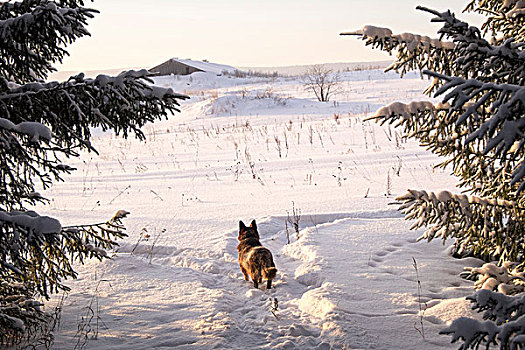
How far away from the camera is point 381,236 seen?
17.9 ft

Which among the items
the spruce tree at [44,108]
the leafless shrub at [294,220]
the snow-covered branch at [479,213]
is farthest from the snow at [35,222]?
the leafless shrub at [294,220]

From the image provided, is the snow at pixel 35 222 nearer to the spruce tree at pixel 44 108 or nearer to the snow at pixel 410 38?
the spruce tree at pixel 44 108

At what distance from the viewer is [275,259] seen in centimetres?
534

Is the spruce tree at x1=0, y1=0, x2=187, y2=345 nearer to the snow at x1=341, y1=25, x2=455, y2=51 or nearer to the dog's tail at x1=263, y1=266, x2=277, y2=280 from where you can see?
→ the snow at x1=341, y1=25, x2=455, y2=51

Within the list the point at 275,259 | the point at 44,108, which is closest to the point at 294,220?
the point at 275,259

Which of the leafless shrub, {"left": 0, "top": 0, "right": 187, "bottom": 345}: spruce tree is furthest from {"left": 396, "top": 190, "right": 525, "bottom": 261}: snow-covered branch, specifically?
the leafless shrub

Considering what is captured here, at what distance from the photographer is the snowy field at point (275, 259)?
333cm

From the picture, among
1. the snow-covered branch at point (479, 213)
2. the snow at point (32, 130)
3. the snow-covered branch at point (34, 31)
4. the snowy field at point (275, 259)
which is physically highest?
the snow-covered branch at point (34, 31)

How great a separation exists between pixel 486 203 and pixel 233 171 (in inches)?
310

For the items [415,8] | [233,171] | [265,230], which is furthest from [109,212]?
[415,8]

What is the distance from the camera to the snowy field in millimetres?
3332

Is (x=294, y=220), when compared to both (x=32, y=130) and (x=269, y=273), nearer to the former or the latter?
(x=269, y=273)

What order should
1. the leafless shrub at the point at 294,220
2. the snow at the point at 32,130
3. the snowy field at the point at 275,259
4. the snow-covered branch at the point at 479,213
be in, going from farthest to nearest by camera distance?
1. the leafless shrub at the point at 294,220
2. the snowy field at the point at 275,259
3. the snow-covered branch at the point at 479,213
4. the snow at the point at 32,130

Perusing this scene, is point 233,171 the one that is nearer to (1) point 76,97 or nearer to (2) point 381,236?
(2) point 381,236
